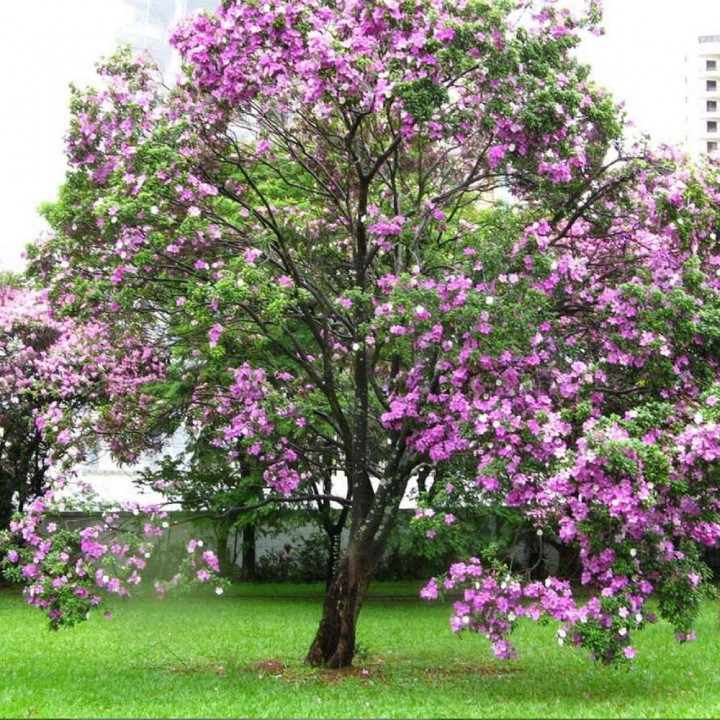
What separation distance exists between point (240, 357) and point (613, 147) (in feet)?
16.5

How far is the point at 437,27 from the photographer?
796cm

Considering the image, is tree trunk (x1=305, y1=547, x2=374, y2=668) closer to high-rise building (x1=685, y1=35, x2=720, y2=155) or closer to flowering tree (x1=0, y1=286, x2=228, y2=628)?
flowering tree (x1=0, y1=286, x2=228, y2=628)

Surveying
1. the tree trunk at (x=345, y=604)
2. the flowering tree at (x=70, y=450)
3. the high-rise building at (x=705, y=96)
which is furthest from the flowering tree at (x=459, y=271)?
the high-rise building at (x=705, y=96)

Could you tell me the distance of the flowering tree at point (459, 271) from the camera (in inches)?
302

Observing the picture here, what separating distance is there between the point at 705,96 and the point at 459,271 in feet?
242

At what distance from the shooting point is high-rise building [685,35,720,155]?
245 ft

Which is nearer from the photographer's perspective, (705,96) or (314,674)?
(314,674)

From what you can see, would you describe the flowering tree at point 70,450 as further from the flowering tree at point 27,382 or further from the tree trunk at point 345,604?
the tree trunk at point 345,604

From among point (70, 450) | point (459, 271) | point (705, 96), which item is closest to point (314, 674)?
point (459, 271)

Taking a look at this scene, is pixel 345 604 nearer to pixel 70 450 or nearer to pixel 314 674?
pixel 314 674

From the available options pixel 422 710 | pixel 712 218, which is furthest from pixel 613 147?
pixel 422 710

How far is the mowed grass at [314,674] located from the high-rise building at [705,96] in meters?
65.8

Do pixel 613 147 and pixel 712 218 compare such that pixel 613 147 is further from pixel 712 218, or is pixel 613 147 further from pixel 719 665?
pixel 719 665

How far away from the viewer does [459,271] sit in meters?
8.80
